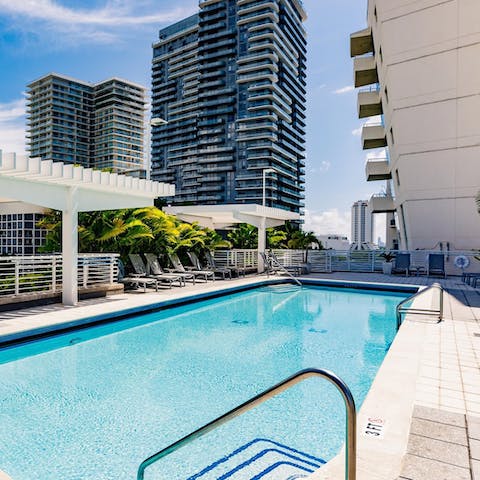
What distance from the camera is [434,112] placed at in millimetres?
20062

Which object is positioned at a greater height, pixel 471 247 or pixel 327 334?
pixel 471 247

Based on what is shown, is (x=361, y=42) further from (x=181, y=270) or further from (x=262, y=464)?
(x=262, y=464)

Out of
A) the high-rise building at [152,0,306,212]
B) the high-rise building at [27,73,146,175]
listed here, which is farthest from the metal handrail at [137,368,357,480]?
the high-rise building at [27,73,146,175]

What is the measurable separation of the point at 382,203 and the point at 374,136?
4911 mm

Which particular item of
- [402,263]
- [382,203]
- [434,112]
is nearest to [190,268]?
[402,263]

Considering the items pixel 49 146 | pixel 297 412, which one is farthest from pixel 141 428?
pixel 49 146

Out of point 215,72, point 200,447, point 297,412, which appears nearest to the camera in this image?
point 200,447

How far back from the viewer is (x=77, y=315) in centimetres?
778

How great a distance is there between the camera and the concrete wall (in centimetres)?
1877

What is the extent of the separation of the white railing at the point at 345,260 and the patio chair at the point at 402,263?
0.99 meters

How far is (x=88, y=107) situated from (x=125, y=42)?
285 feet

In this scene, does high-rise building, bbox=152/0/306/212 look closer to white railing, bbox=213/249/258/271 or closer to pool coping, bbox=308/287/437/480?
white railing, bbox=213/249/258/271

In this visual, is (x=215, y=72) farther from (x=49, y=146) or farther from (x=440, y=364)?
(x=440, y=364)

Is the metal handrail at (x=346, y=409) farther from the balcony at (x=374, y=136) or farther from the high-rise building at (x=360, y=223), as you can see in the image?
the high-rise building at (x=360, y=223)
